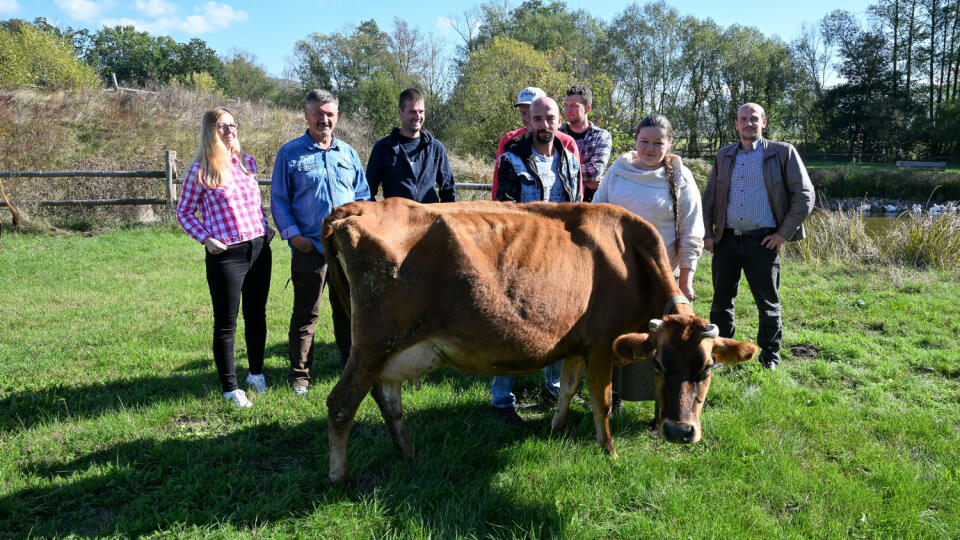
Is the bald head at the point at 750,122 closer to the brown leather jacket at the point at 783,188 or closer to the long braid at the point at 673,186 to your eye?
the brown leather jacket at the point at 783,188

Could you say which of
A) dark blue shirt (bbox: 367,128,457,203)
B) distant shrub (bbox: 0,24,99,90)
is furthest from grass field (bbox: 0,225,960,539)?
A: distant shrub (bbox: 0,24,99,90)

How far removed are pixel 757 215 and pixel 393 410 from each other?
398 cm

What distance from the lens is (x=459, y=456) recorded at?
150 inches

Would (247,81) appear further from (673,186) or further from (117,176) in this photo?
(673,186)

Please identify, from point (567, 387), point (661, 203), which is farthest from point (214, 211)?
point (661, 203)

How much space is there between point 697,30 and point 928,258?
44472mm

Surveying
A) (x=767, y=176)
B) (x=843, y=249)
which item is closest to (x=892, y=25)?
(x=843, y=249)

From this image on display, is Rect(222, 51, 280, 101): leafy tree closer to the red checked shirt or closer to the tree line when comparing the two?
the tree line

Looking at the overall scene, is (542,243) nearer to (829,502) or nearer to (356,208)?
(356,208)

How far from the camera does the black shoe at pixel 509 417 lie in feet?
14.3

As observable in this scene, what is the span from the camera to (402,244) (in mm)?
3330

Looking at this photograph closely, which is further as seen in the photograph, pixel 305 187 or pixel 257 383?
pixel 257 383

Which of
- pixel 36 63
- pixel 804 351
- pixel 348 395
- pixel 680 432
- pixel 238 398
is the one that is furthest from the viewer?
pixel 36 63

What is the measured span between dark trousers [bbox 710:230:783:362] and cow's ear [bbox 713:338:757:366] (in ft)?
7.99
